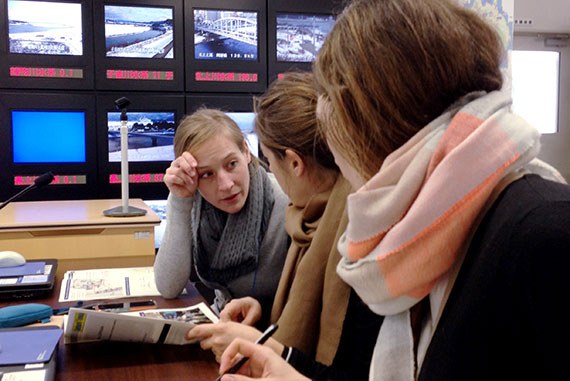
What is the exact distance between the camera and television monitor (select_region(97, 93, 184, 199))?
128 inches

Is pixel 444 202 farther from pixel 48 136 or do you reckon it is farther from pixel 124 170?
pixel 48 136

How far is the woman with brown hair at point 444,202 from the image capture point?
0.54 meters

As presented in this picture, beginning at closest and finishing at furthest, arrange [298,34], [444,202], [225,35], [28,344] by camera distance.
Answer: [444,202], [28,344], [225,35], [298,34]

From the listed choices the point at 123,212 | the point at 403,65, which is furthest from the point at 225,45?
the point at 403,65

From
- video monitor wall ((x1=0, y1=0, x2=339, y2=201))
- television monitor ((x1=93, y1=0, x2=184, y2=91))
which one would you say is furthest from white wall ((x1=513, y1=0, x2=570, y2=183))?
television monitor ((x1=93, y1=0, x2=184, y2=91))

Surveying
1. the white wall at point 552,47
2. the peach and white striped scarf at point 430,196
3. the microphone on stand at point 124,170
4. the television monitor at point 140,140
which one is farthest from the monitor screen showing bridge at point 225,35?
the peach and white striped scarf at point 430,196

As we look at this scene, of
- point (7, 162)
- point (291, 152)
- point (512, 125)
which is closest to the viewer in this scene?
point (512, 125)

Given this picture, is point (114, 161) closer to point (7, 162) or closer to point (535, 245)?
point (7, 162)

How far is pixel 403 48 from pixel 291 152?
0.70m

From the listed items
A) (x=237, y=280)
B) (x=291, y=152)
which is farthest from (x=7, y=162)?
(x=291, y=152)

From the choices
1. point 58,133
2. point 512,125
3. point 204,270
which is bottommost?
point 204,270

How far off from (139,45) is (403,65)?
288cm

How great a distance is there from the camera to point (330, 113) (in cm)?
79

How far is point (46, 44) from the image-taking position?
3146mm
